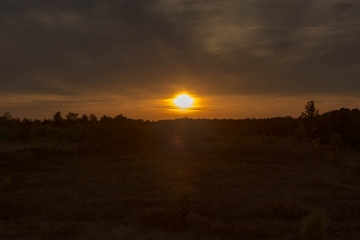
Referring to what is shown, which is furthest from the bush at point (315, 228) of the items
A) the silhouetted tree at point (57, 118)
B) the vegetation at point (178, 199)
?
the silhouetted tree at point (57, 118)

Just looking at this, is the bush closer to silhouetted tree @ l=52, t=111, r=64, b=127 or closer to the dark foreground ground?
the dark foreground ground

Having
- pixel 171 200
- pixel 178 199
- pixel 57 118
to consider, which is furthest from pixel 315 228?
pixel 57 118

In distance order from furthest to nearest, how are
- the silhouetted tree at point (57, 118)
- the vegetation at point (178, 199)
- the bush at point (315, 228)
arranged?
the silhouetted tree at point (57, 118), the vegetation at point (178, 199), the bush at point (315, 228)

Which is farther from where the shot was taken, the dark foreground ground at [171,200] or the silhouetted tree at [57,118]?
the silhouetted tree at [57,118]

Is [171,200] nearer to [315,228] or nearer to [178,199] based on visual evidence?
[178,199]

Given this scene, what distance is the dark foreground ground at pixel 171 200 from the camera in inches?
413

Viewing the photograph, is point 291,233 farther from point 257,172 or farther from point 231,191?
point 257,172

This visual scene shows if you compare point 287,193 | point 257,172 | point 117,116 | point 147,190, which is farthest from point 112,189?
point 117,116

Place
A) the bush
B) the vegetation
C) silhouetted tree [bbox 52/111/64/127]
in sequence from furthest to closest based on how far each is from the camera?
silhouetted tree [bbox 52/111/64/127]
the vegetation
the bush

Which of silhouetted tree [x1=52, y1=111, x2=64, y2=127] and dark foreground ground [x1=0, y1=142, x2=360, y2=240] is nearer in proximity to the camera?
dark foreground ground [x1=0, y1=142, x2=360, y2=240]

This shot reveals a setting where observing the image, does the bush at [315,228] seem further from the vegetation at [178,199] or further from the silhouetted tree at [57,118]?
the silhouetted tree at [57,118]

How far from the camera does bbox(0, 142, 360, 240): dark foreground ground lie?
1050cm

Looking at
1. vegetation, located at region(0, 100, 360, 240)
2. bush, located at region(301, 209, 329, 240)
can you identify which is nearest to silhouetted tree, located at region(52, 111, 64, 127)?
vegetation, located at region(0, 100, 360, 240)

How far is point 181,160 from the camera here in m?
28.0
